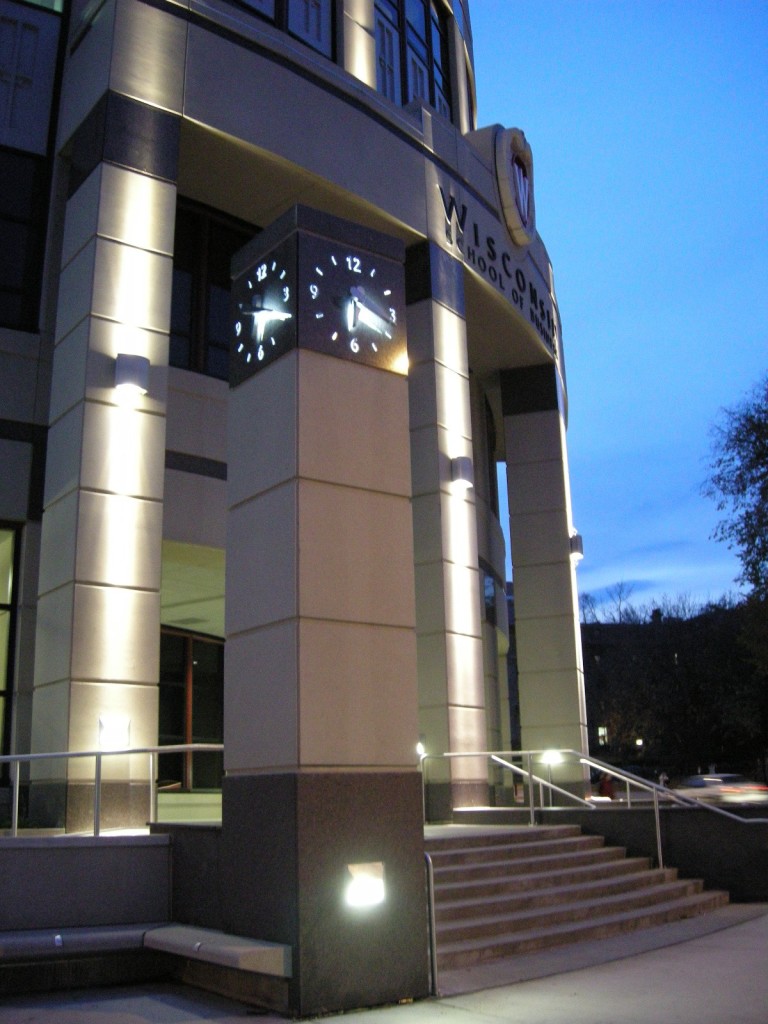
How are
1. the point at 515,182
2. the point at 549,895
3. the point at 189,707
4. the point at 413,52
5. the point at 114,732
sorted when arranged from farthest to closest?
1. the point at 413,52
2. the point at 515,182
3. the point at 189,707
4. the point at 114,732
5. the point at 549,895

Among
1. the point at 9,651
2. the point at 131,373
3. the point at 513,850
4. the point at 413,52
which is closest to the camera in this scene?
the point at 513,850

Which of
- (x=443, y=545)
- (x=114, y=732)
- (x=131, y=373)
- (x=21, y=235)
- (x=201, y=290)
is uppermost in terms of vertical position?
(x=21, y=235)

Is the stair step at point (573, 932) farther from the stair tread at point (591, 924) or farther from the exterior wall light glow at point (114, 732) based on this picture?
the exterior wall light glow at point (114, 732)

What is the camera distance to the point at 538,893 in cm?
1108

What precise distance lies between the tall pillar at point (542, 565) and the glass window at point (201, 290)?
930 cm

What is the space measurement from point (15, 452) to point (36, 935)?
792cm

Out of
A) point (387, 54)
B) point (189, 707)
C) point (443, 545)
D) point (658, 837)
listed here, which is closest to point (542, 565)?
point (443, 545)

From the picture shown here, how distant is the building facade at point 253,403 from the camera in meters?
8.51

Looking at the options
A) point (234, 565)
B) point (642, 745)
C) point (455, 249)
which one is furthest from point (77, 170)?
point (642, 745)

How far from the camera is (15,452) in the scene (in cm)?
1476

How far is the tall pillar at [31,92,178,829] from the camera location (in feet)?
42.0

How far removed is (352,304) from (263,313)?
31.4 inches

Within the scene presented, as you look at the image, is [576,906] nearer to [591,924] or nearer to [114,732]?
[591,924]

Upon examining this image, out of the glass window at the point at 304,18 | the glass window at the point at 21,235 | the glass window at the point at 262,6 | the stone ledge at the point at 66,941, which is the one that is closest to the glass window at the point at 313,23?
the glass window at the point at 304,18
